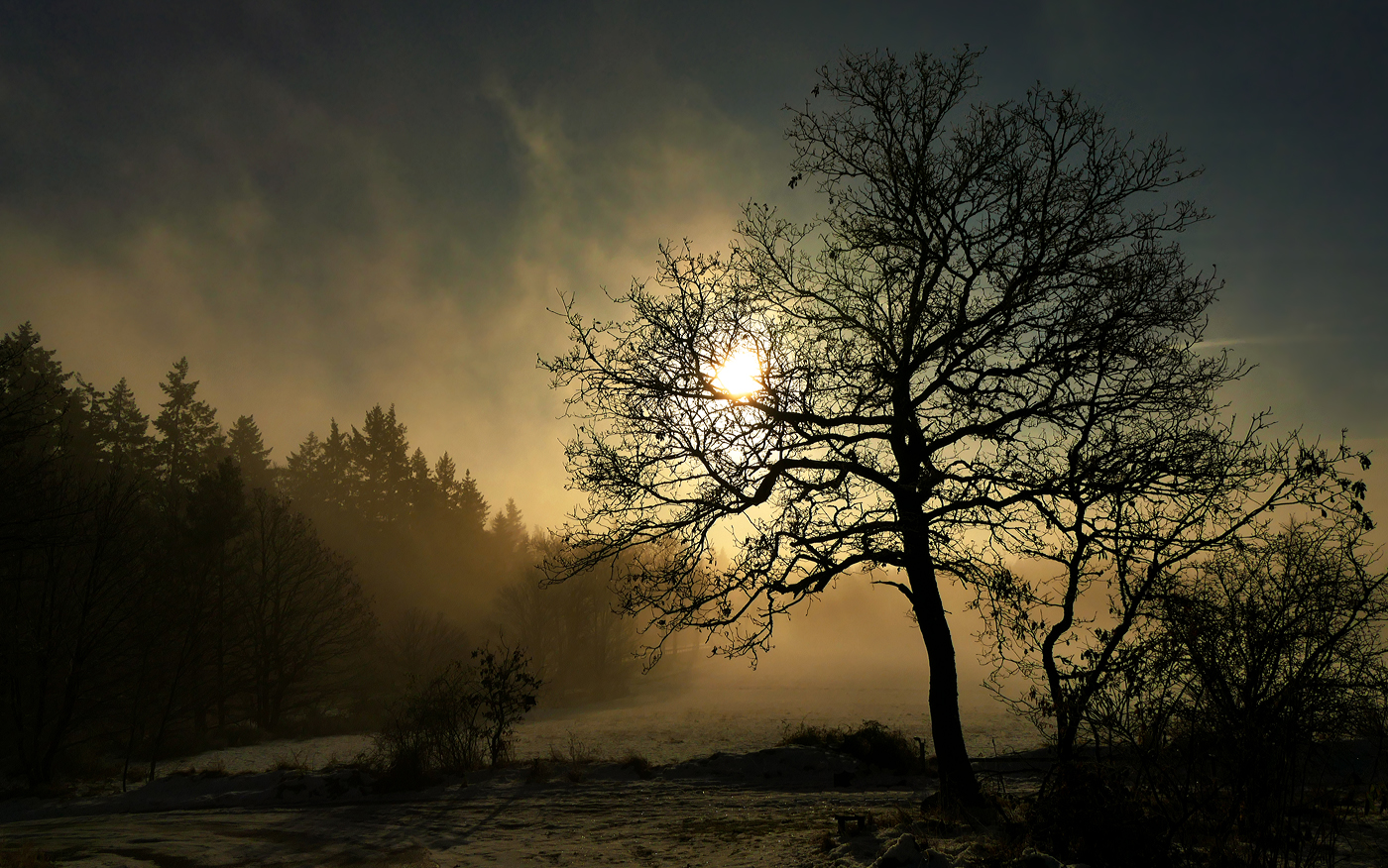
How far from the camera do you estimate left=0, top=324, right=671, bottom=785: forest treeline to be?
21.1 m

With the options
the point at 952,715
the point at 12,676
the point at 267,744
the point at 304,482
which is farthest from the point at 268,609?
the point at 304,482

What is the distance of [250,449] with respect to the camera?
7100 cm

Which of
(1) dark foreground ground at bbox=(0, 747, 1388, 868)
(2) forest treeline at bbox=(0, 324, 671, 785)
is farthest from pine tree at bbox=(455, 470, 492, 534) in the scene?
(1) dark foreground ground at bbox=(0, 747, 1388, 868)

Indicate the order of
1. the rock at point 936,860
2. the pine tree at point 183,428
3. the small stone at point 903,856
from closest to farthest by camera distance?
the rock at point 936,860 → the small stone at point 903,856 → the pine tree at point 183,428

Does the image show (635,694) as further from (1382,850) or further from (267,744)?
(1382,850)

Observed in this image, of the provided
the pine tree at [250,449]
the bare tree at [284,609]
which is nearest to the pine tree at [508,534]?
the pine tree at [250,449]

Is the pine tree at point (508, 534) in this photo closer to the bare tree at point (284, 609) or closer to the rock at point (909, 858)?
the bare tree at point (284, 609)

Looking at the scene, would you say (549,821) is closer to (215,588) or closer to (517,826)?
(517,826)

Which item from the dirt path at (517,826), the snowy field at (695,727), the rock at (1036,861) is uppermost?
the rock at (1036,861)

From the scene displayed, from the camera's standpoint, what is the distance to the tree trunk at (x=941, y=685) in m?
9.45

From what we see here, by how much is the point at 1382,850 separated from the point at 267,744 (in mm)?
36122

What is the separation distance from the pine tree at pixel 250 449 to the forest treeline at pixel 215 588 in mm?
179

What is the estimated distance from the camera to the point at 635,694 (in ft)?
202

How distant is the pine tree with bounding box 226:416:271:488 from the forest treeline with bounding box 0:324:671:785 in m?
0.18
